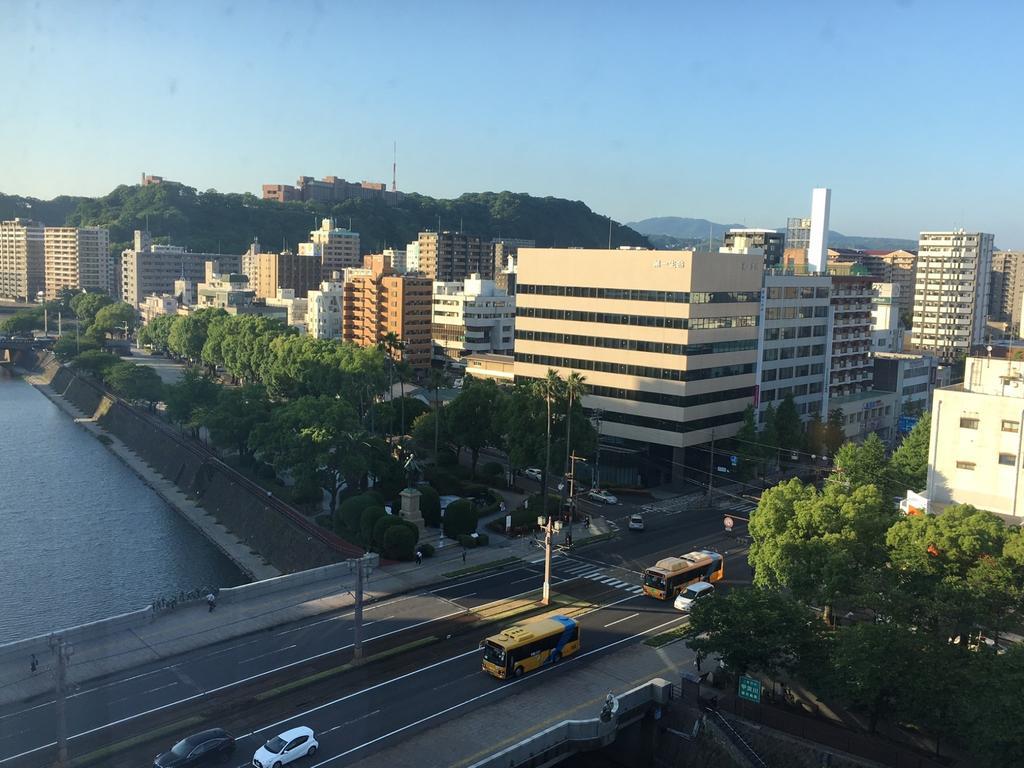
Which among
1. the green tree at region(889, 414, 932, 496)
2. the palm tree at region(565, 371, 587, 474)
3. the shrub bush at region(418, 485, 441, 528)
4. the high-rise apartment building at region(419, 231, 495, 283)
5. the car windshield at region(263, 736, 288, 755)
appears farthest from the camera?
the high-rise apartment building at region(419, 231, 495, 283)

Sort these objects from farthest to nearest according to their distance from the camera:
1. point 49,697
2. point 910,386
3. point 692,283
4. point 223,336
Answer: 1. point 223,336
2. point 910,386
3. point 692,283
4. point 49,697

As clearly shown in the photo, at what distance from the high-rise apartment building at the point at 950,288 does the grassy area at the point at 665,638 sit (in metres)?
80.7

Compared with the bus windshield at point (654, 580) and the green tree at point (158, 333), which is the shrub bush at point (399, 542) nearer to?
the bus windshield at point (654, 580)

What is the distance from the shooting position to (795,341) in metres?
58.8

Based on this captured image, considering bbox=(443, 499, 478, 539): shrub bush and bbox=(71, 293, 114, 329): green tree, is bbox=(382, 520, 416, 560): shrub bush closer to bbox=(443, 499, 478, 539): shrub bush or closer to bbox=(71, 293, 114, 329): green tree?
bbox=(443, 499, 478, 539): shrub bush

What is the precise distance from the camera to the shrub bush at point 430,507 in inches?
1590

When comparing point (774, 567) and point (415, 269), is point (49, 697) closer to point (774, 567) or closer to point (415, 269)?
point (774, 567)

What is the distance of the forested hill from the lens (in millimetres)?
154500

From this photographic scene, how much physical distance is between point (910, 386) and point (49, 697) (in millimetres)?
64120

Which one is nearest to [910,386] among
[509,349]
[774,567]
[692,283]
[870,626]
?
[692,283]

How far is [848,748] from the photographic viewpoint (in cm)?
2230

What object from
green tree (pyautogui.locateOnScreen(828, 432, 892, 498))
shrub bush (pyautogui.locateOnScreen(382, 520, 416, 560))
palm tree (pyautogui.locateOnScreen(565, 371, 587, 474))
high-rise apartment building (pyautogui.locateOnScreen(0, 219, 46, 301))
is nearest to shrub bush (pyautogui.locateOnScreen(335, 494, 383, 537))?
shrub bush (pyautogui.locateOnScreen(382, 520, 416, 560))

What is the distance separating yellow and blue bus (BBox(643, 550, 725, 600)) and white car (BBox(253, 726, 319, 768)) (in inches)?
590

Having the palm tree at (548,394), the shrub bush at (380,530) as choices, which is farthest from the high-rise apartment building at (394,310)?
the shrub bush at (380,530)
